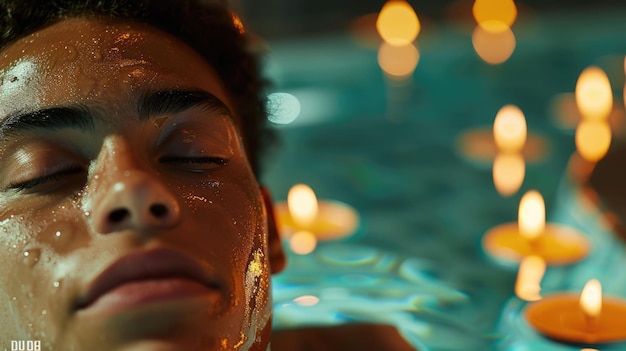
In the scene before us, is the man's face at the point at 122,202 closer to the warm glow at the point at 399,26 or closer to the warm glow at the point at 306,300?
the warm glow at the point at 306,300

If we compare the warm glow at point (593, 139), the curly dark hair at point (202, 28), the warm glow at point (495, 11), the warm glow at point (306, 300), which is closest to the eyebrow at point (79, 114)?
the curly dark hair at point (202, 28)

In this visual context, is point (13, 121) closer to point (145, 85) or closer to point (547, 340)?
point (145, 85)

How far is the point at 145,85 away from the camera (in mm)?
1350

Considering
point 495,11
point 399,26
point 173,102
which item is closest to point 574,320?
point 173,102

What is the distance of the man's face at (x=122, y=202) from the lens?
3.82ft

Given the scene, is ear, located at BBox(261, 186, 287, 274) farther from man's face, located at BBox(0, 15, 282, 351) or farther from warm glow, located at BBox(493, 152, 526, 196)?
warm glow, located at BBox(493, 152, 526, 196)

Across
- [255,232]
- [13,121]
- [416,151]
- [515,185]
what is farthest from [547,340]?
[416,151]

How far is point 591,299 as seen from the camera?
1.81 metres

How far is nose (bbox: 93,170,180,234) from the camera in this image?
119cm

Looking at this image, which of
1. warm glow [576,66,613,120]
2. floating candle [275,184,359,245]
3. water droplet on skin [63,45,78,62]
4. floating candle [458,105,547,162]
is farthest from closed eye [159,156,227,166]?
warm glow [576,66,613,120]

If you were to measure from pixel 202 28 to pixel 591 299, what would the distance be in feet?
3.32

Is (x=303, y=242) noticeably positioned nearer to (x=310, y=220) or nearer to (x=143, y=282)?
(x=310, y=220)

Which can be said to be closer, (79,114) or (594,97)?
(79,114)

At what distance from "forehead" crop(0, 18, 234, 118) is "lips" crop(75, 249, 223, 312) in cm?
29
